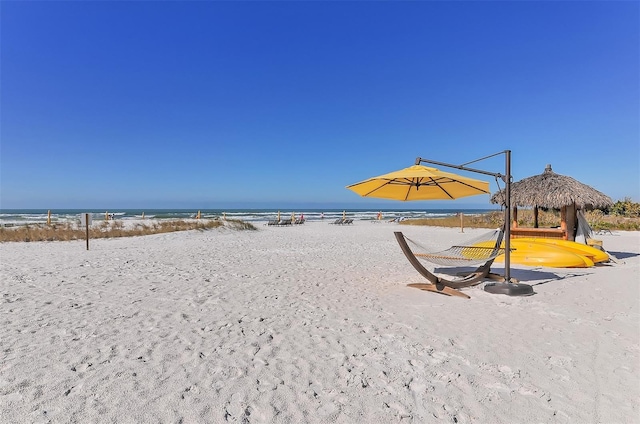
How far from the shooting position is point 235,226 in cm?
1909

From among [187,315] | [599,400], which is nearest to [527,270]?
[599,400]

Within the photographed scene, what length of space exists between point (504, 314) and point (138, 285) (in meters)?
5.66

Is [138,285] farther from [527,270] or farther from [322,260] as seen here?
[527,270]

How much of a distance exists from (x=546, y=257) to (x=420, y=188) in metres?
3.57

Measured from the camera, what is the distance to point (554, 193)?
389 inches

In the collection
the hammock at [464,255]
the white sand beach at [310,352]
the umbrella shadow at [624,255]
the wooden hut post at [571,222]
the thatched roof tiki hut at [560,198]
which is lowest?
the white sand beach at [310,352]

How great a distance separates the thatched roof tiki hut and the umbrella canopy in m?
3.04

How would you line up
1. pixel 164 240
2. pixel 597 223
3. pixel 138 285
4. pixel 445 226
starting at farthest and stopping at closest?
pixel 445 226
pixel 597 223
pixel 164 240
pixel 138 285

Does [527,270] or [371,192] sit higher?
[371,192]

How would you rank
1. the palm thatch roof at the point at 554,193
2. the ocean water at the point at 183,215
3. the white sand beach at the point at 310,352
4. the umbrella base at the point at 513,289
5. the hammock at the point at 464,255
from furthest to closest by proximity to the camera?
the ocean water at the point at 183,215 < the palm thatch roof at the point at 554,193 < the hammock at the point at 464,255 < the umbrella base at the point at 513,289 < the white sand beach at the point at 310,352

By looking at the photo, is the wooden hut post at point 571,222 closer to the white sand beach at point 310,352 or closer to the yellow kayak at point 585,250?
the yellow kayak at point 585,250

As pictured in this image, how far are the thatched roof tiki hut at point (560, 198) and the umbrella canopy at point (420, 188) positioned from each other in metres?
3.04

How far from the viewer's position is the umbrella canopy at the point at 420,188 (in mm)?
6719

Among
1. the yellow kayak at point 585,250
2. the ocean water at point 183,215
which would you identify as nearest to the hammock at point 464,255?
the yellow kayak at point 585,250
